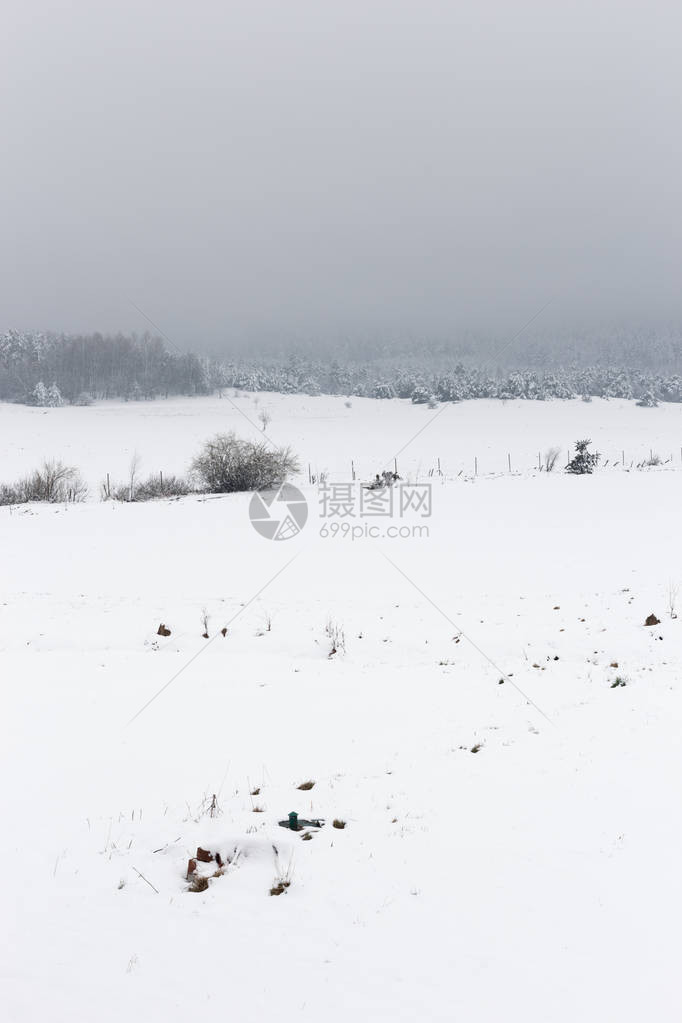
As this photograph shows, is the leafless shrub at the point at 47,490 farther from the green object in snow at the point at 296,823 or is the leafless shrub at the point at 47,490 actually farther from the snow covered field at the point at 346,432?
the green object in snow at the point at 296,823

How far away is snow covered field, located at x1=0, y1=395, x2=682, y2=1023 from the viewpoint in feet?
11.8

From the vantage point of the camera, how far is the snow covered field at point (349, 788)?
142 inches

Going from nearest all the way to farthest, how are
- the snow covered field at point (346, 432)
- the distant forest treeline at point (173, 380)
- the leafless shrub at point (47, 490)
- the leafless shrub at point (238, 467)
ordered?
the leafless shrub at point (47, 490), the leafless shrub at point (238, 467), the snow covered field at point (346, 432), the distant forest treeline at point (173, 380)

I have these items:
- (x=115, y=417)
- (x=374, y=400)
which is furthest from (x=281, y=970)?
(x=374, y=400)

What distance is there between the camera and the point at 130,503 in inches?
1160

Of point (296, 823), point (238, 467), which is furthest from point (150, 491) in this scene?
point (296, 823)

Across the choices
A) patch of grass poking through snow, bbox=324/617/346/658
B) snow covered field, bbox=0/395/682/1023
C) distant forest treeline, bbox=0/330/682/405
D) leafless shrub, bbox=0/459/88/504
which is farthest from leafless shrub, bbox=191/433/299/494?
distant forest treeline, bbox=0/330/682/405

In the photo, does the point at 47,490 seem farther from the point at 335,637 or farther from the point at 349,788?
the point at 349,788

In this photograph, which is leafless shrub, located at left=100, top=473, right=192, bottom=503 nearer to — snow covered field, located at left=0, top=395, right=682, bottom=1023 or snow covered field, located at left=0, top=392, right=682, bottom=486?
snow covered field, located at left=0, top=392, right=682, bottom=486


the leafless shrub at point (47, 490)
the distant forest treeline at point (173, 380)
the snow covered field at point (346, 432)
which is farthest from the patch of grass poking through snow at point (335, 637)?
the distant forest treeline at point (173, 380)

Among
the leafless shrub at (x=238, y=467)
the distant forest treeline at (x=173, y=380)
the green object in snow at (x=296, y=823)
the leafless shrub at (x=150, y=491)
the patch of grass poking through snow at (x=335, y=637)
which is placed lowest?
the patch of grass poking through snow at (x=335, y=637)

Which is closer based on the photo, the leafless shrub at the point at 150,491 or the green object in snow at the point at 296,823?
the green object in snow at the point at 296,823

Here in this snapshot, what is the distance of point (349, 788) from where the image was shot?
6188 mm

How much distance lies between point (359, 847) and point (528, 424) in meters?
75.4
